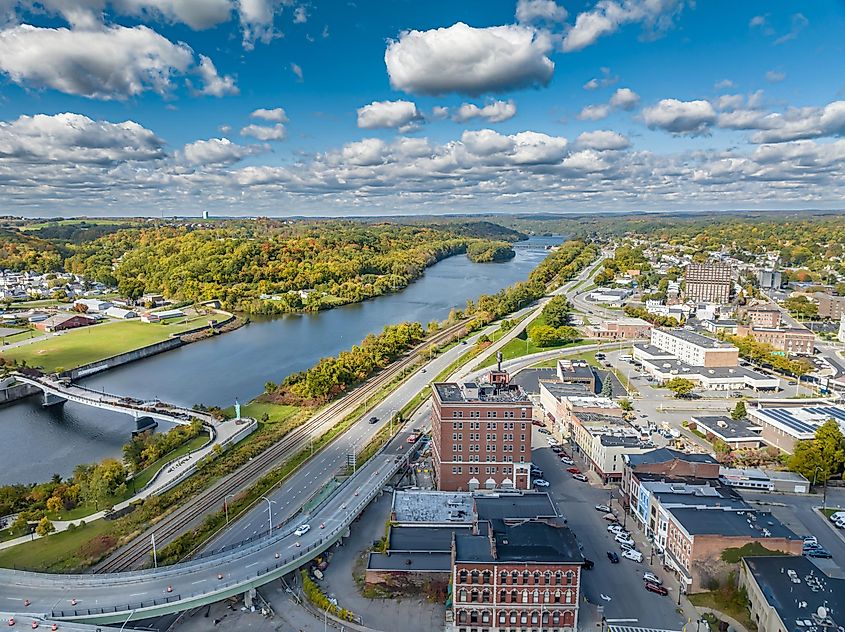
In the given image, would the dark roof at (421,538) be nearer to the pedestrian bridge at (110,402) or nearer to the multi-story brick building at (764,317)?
the pedestrian bridge at (110,402)

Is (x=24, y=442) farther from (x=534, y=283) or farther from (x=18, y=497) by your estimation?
(x=534, y=283)

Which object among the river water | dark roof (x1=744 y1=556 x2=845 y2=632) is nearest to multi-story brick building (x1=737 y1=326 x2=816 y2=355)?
the river water

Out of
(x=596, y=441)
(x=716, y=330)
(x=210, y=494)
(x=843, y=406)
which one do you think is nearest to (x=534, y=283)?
(x=716, y=330)

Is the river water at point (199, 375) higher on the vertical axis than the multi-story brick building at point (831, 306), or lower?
lower

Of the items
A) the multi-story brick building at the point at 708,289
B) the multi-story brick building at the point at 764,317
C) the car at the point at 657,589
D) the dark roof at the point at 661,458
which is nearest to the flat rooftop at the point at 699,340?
the multi-story brick building at the point at 764,317

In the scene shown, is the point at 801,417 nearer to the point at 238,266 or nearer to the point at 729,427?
the point at 729,427
